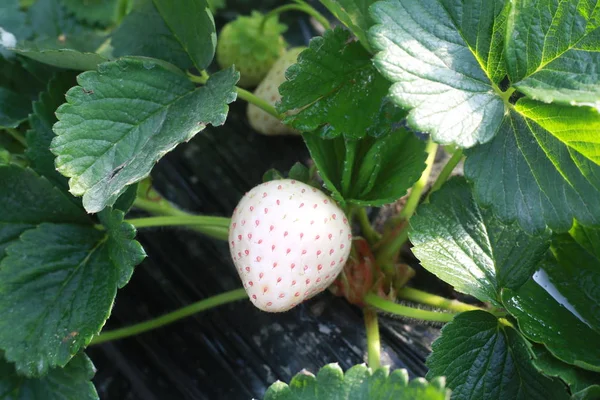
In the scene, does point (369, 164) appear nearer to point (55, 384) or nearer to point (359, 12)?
point (359, 12)

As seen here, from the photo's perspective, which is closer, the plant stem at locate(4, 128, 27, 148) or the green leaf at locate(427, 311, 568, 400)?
the green leaf at locate(427, 311, 568, 400)

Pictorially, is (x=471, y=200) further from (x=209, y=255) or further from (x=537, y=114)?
(x=209, y=255)

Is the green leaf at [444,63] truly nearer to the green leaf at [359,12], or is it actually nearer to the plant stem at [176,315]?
the green leaf at [359,12]

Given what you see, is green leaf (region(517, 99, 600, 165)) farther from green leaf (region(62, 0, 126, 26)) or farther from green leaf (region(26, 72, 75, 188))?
green leaf (region(62, 0, 126, 26))

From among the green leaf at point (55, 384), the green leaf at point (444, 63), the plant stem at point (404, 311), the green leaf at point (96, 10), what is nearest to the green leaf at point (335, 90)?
the green leaf at point (444, 63)

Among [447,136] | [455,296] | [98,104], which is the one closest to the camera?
[447,136]

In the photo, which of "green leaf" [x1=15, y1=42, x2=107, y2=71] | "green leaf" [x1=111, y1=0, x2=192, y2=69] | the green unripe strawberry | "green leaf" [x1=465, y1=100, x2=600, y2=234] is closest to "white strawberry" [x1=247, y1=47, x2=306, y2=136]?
the green unripe strawberry

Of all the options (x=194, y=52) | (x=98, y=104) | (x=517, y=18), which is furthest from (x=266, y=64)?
(x=517, y=18)
